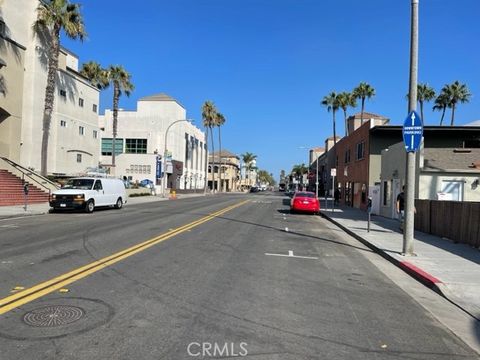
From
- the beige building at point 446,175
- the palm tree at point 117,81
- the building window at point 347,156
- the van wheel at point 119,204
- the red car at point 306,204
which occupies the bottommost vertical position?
→ the van wheel at point 119,204

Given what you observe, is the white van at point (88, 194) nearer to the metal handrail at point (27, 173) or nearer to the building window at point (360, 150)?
the metal handrail at point (27, 173)

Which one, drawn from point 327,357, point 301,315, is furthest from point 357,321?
point 327,357

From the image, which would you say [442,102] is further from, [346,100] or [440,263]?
[440,263]

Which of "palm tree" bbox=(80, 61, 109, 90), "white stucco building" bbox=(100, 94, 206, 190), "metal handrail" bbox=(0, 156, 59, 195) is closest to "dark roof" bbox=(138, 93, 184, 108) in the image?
"white stucco building" bbox=(100, 94, 206, 190)

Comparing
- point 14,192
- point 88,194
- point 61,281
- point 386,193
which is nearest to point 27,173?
point 14,192

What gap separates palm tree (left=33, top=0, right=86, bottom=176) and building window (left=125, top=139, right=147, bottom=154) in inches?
1556

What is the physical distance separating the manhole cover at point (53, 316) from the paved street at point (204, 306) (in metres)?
0.02

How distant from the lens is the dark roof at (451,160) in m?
23.4

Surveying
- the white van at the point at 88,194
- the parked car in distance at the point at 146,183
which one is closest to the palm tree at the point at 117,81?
the parked car in distance at the point at 146,183

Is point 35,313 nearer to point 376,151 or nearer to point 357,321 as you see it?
point 357,321

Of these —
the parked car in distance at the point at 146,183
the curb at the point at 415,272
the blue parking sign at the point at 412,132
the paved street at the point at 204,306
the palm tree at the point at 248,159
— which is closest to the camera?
the paved street at the point at 204,306

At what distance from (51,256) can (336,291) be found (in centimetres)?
621

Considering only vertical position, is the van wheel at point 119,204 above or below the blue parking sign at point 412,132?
below

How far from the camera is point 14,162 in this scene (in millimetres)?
35375
